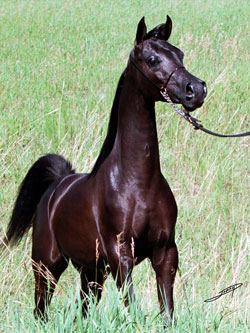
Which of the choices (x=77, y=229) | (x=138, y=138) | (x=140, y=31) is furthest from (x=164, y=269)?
(x=140, y=31)

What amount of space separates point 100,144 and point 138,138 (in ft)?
10.6

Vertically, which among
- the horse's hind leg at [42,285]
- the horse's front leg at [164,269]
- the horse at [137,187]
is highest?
the horse at [137,187]

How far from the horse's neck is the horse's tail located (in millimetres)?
1243

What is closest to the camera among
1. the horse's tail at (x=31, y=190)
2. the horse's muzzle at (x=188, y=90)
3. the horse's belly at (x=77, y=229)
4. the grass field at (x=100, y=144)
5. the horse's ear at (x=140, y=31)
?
the horse's muzzle at (x=188, y=90)

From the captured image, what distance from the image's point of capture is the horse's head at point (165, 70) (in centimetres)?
320

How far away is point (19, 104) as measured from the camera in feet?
26.6

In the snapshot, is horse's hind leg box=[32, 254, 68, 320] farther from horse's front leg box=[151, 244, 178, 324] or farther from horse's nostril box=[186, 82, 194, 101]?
horse's nostril box=[186, 82, 194, 101]

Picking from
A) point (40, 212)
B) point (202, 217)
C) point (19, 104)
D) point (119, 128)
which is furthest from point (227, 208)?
point (19, 104)

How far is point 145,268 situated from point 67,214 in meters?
1.09

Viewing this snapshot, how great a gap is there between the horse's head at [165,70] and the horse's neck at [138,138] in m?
0.10

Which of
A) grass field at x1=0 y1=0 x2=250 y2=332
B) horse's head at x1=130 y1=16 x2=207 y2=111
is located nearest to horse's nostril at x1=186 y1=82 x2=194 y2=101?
horse's head at x1=130 y1=16 x2=207 y2=111

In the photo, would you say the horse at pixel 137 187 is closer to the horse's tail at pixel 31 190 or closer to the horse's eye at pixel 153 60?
the horse's eye at pixel 153 60

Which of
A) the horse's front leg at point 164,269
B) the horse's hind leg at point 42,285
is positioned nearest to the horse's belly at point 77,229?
the horse's hind leg at point 42,285

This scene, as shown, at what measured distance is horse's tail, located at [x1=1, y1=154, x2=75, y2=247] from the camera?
4695 millimetres
